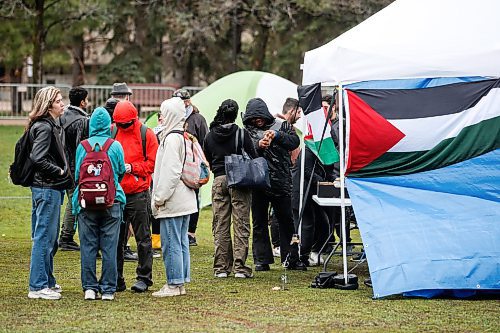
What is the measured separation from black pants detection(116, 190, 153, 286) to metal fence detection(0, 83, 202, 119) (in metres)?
16.8

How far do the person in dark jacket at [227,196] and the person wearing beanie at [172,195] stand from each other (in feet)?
4.23

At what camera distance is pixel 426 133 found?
9891mm

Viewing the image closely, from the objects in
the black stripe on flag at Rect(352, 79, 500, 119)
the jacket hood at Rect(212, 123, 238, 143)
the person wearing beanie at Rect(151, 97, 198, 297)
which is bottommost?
the person wearing beanie at Rect(151, 97, 198, 297)

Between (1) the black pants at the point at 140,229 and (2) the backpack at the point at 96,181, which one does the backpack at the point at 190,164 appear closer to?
(1) the black pants at the point at 140,229

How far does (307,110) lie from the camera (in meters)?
11.2

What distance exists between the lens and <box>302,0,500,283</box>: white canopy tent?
9.72 meters

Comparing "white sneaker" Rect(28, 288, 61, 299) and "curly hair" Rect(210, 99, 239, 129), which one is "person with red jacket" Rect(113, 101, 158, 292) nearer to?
"white sneaker" Rect(28, 288, 61, 299)

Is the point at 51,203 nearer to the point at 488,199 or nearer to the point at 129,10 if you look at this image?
the point at 488,199

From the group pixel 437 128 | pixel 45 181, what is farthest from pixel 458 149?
pixel 45 181

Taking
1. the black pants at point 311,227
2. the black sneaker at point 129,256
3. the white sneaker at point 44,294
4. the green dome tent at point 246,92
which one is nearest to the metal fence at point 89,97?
the green dome tent at point 246,92

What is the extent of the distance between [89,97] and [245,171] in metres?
18.5

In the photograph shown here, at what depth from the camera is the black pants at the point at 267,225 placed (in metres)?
11.3

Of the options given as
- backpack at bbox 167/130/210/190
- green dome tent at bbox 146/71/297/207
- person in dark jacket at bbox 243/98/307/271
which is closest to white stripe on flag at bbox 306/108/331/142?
person in dark jacket at bbox 243/98/307/271

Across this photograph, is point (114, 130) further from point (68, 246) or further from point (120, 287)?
point (68, 246)
